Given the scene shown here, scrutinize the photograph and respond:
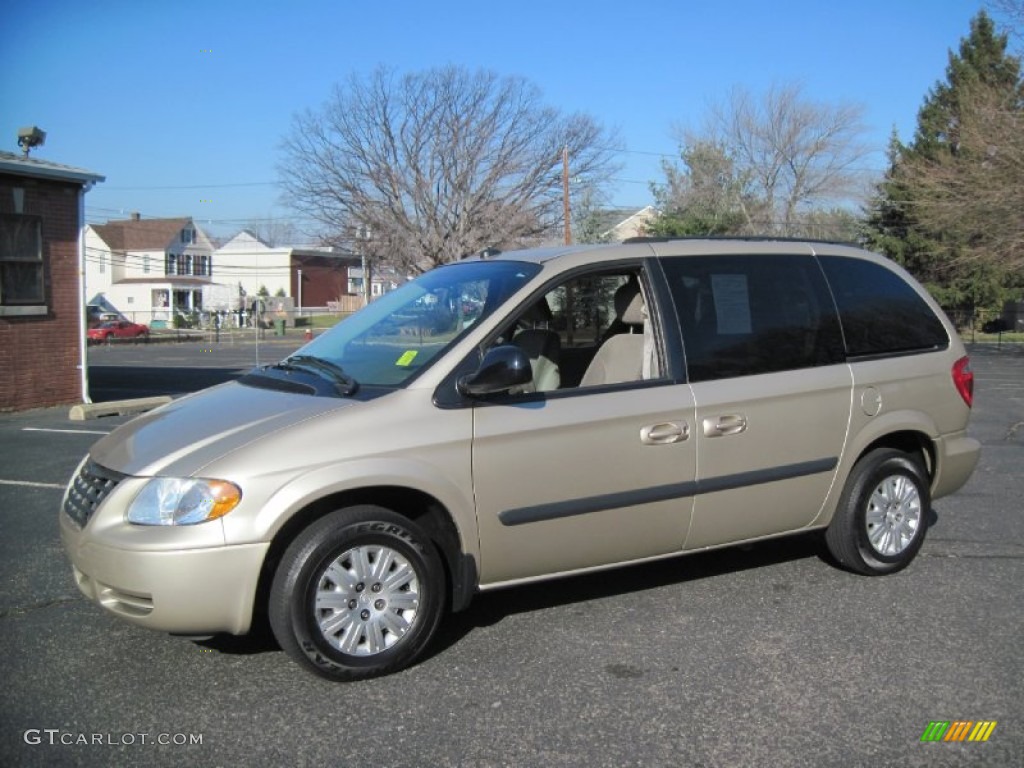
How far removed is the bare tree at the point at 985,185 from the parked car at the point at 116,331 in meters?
38.1

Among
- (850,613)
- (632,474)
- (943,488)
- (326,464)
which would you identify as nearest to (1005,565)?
(943,488)

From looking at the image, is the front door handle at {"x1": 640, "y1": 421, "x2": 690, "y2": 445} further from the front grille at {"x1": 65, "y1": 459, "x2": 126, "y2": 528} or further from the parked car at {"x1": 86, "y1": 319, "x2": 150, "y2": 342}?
the parked car at {"x1": 86, "y1": 319, "x2": 150, "y2": 342}

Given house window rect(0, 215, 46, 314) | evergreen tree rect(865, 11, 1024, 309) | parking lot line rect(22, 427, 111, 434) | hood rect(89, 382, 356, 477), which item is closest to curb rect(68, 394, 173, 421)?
parking lot line rect(22, 427, 111, 434)

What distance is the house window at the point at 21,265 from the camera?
44.0 feet

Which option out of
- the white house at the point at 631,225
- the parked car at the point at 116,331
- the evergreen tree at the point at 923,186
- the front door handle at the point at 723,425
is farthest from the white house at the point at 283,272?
the front door handle at the point at 723,425

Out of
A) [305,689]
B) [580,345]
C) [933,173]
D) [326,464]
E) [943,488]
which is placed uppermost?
[933,173]

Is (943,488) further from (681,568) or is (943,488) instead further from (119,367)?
(119,367)

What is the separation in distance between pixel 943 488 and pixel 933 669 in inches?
71.2

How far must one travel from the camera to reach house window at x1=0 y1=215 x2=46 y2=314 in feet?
44.0

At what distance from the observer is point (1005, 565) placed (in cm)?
539

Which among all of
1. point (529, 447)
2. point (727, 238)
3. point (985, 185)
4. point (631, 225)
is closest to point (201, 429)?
point (529, 447)

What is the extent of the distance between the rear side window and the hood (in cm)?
286

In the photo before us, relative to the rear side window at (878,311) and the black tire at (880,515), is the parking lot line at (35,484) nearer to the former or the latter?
the black tire at (880,515)

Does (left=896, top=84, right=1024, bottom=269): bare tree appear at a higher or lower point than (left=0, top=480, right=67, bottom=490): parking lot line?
higher
